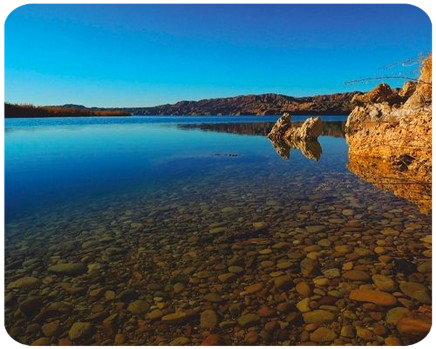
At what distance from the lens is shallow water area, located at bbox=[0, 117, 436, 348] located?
466 centimetres

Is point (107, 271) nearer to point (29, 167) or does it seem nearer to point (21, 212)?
point (21, 212)

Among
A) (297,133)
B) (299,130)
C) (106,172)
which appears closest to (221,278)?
(106,172)

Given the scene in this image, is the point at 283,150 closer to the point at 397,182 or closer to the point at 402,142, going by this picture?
the point at 402,142

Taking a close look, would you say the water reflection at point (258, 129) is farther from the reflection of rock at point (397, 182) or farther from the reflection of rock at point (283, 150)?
the reflection of rock at point (397, 182)

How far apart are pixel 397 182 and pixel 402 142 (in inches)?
164

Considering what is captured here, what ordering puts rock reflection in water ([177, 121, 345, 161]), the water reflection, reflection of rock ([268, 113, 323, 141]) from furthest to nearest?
the water reflection, reflection of rock ([268, 113, 323, 141]), rock reflection in water ([177, 121, 345, 161])

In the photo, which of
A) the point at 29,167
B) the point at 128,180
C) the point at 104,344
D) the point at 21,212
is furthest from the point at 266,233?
the point at 29,167

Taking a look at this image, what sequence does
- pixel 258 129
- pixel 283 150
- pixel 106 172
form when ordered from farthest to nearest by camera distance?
pixel 258 129 < pixel 283 150 < pixel 106 172

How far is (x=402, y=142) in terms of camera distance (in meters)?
17.0

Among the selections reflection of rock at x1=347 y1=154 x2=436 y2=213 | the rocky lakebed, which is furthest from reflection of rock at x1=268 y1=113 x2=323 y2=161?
the rocky lakebed

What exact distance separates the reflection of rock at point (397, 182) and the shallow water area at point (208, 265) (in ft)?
1.95

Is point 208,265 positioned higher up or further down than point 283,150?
higher up

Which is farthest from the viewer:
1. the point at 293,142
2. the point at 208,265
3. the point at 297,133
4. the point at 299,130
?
the point at 297,133

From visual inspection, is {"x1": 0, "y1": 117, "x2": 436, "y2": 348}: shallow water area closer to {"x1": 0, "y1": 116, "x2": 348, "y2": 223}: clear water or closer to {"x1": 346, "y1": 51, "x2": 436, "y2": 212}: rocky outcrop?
{"x1": 0, "y1": 116, "x2": 348, "y2": 223}: clear water
